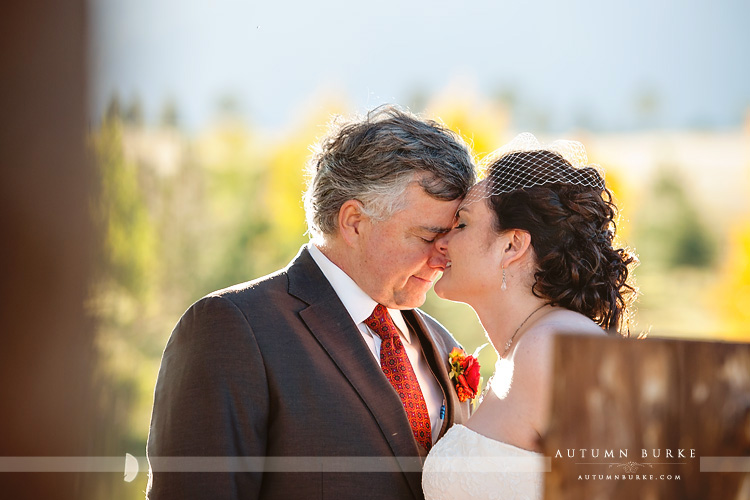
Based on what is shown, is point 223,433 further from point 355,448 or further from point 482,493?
point 482,493

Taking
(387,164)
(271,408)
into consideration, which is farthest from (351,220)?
(271,408)

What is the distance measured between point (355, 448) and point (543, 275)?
36.0 inches

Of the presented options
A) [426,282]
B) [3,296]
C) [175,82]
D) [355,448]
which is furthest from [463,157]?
[175,82]

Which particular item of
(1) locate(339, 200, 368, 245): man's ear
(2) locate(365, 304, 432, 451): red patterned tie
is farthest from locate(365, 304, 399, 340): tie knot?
(1) locate(339, 200, 368, 245): man's ear

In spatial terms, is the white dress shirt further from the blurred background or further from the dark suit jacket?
the blurred background

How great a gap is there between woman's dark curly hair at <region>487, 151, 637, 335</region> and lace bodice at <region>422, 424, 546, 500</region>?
23.4 inches

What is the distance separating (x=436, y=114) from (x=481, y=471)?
7.22 m

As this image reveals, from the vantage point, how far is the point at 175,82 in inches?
478

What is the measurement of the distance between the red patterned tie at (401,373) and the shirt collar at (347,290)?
5 cm

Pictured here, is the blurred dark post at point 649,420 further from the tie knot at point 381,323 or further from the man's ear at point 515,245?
the tie knot at point 381,323

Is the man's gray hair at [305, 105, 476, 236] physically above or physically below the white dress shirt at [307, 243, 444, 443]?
above

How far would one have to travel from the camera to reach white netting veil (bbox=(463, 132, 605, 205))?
112 inches

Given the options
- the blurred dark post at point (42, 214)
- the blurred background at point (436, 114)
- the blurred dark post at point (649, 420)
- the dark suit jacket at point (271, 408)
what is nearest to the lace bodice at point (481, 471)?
the dark suit jacket at point (271, 408)

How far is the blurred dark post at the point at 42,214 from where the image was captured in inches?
82.1
